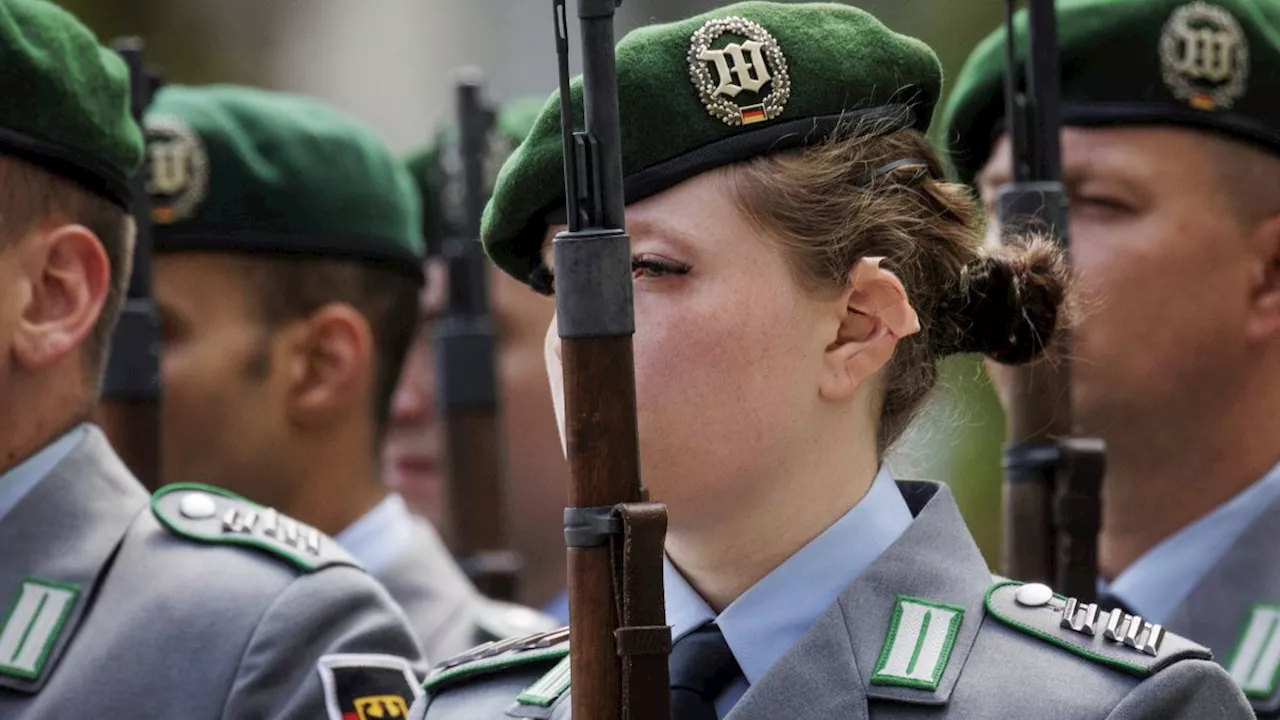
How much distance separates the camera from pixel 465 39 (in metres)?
13.9

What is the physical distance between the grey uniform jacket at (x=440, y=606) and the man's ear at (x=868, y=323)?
277 centimetres

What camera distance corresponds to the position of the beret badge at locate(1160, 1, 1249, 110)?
16.8ft

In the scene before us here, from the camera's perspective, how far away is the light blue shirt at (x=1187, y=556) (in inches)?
191

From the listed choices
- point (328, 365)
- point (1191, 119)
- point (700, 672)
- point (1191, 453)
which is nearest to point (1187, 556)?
point (1191, 453)

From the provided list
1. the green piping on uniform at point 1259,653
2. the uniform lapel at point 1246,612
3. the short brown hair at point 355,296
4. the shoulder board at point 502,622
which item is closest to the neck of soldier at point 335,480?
the short brown hair at point 355,296

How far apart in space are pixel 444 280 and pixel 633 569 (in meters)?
4.56

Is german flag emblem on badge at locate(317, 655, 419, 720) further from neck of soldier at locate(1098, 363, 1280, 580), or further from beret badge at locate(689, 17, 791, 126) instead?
neck of soldier at locate(1098, 363, 1280, 580)

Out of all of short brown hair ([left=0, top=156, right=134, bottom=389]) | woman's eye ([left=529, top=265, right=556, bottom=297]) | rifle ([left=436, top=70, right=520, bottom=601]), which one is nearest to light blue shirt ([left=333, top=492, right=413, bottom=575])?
rifle ([left=436, top=70, right=520, bottom=601])

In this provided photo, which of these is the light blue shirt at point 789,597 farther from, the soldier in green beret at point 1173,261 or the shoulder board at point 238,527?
the soldier in green beret at point 1173,261

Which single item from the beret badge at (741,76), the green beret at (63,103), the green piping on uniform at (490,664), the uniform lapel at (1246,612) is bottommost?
the uniform lapel at (1246,612)

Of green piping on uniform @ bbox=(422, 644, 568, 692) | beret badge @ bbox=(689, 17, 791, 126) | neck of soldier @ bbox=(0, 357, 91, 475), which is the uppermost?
beret badge @ bbox=(689, 17, 791, 126)

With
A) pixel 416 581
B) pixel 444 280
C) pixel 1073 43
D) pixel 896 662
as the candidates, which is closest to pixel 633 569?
pixel 896 662

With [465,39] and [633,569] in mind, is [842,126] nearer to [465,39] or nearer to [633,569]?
[633,569]

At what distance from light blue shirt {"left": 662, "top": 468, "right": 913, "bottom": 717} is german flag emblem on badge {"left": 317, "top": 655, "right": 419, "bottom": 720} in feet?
2.42
